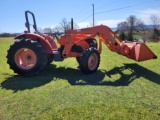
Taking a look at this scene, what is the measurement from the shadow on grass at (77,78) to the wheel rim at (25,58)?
1.42ft

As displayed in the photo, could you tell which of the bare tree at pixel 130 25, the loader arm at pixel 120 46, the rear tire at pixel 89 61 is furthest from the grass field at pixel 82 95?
the bare tree at pixel 130 25

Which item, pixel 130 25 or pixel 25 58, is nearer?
pixel 25 58

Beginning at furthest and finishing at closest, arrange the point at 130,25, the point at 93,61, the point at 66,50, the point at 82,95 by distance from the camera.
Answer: the point at 130,25
the point at 93,61
the point at 66,50
the point at 82,95

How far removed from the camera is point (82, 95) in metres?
5.14

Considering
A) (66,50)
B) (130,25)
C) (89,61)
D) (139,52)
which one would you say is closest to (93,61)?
(89,61)

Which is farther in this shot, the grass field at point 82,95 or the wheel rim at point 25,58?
the wheel rim at point 25,58

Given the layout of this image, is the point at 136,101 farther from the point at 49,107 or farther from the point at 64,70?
the point at 64,70

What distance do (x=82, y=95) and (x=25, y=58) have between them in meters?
3.09

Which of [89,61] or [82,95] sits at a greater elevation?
[89,61]

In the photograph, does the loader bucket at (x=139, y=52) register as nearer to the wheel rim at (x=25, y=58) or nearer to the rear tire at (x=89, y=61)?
the rear tire at (x=89, y=61)

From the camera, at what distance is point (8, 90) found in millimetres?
5723

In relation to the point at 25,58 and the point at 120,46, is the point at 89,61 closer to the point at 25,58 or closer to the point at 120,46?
the point at 120,46

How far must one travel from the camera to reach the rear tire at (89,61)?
23.0 feet

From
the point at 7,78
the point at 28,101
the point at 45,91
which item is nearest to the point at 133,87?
the point at 45,91
